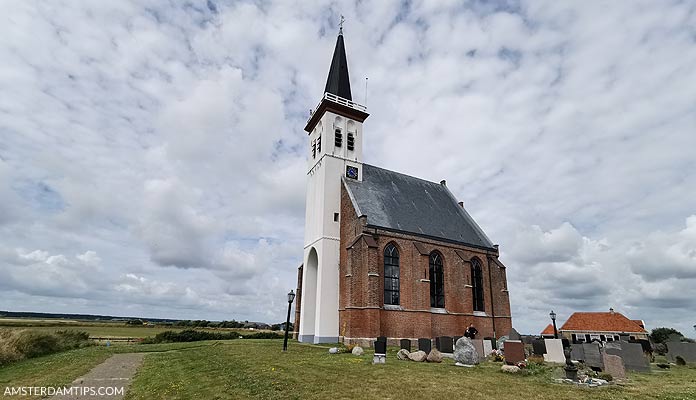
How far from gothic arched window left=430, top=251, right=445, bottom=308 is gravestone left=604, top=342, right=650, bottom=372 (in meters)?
13.6

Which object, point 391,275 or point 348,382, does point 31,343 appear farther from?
point 391,275

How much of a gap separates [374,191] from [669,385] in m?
21.3

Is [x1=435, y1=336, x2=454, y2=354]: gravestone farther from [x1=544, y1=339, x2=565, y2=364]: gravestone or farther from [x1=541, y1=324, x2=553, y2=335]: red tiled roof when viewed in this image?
[x1=541, y1=324, x2=553, y2=335]: red tiled roof

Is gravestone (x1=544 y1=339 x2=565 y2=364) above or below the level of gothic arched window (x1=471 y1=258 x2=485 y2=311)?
below

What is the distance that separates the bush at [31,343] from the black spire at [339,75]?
26484 millimetres

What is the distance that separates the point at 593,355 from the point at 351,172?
65.7ft

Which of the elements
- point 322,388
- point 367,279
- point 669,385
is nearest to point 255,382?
point 322,388

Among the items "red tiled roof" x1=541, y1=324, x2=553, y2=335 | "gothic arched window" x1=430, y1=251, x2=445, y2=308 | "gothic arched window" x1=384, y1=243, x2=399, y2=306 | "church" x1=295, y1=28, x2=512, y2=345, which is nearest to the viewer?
"church" x1=295, y1=28, x2=512, y2=345

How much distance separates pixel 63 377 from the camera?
1234 centimetres

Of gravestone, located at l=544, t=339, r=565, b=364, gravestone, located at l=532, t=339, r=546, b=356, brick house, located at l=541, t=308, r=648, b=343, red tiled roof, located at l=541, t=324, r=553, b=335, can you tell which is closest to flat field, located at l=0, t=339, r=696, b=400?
gravestone, located at l=544, t=339, r=565, b=364

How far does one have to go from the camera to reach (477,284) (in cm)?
3050

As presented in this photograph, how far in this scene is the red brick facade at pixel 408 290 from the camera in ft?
77.6

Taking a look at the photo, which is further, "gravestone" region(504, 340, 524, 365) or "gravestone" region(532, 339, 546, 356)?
"gravestone" region(532, 339, 546, 356)

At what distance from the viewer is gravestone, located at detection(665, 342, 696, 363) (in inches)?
687
